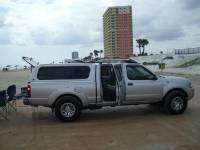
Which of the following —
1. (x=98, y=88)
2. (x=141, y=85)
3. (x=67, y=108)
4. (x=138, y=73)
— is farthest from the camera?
(x=138, y=73)

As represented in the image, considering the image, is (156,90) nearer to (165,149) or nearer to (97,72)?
(97,72)

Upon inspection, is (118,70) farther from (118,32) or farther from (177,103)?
(118,32)

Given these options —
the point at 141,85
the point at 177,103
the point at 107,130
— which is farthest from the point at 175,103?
the point at 107,130

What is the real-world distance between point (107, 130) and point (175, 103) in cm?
313

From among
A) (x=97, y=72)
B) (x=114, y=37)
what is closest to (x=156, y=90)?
(x=97, y=72)

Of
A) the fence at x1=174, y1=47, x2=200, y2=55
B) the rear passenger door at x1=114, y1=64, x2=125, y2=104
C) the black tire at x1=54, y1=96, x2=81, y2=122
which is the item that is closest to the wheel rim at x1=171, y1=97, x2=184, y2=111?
the rear passenger door at x1=114, y1=64, x2=125, y2=104

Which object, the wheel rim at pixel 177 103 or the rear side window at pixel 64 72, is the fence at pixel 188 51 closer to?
the wheel rim at pixel 177 103

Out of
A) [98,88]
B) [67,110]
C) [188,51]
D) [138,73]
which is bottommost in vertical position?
[67,110]

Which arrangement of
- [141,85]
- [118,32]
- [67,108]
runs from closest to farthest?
1. [67,108]
2. [141,85]
3. [118,32]

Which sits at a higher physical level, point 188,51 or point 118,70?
point 188,51

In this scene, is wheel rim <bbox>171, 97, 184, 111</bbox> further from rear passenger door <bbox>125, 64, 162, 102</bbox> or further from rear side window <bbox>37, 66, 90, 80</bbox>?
rear side window <bbox>37, 66, 90, 80</bbox>

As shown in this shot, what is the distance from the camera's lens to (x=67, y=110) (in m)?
11.9

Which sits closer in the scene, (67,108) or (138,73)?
(67,108)

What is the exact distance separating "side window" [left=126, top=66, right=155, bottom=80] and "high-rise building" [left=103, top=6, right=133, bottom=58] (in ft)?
236
